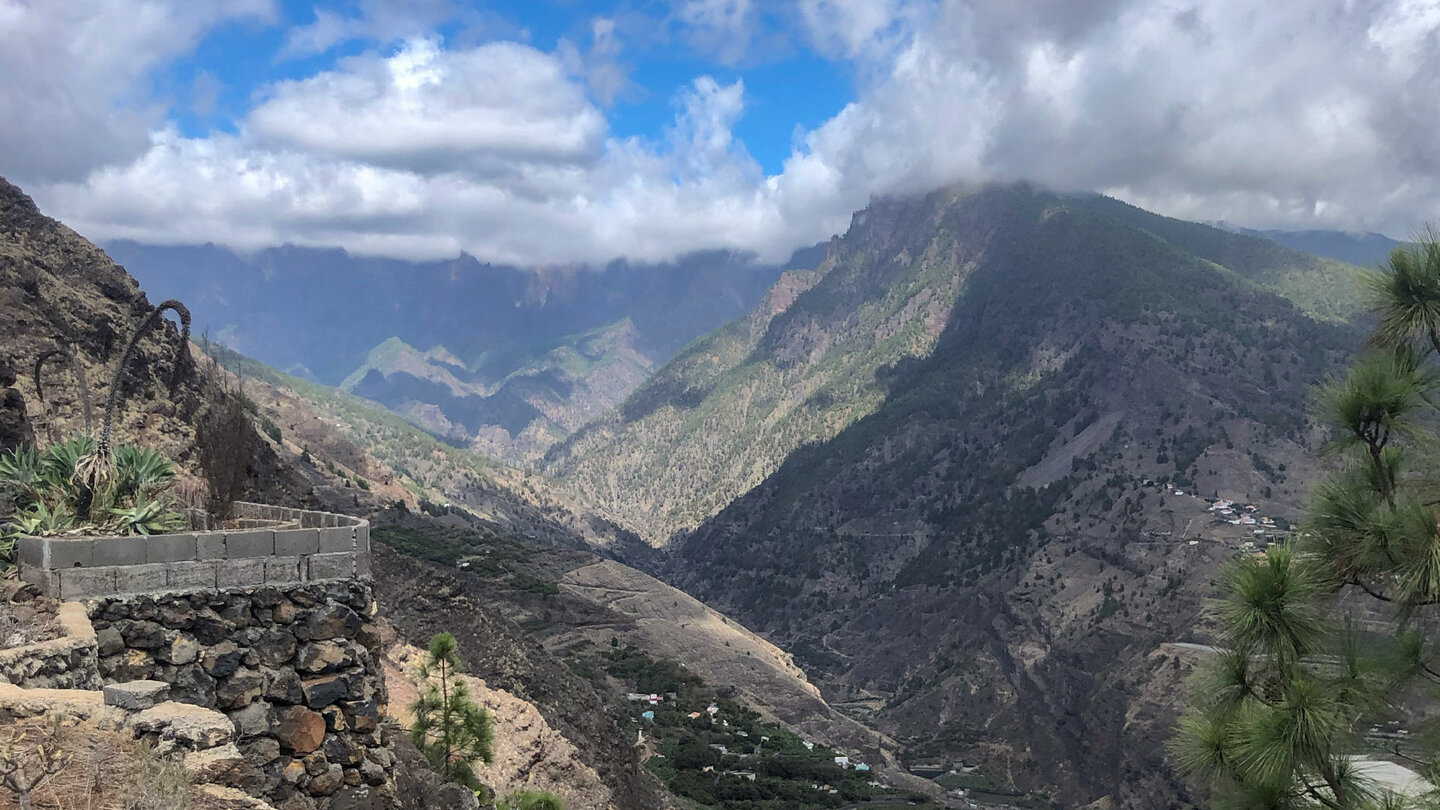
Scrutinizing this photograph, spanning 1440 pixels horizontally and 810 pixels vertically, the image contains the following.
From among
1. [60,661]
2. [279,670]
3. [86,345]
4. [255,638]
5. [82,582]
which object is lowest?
[279,670]

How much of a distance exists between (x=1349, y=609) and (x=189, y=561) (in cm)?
1278

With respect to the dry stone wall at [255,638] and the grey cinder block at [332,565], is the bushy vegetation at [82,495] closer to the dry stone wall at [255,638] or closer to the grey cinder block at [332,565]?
the dry stone wall at [255,638]

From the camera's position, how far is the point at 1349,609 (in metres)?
11.5

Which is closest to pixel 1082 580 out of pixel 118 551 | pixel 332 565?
pixel 332 565

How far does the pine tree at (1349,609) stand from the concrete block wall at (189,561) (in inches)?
392

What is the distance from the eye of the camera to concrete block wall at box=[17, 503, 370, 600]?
9.67 metres

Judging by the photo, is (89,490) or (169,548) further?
(89,490)

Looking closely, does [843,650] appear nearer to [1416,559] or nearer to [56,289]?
[56,289]

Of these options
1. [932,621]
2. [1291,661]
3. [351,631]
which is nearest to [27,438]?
[351,631]

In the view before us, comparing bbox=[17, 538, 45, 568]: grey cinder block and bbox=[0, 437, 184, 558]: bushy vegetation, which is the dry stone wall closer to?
bbox=[17, 538, 45, 568]: grey cinder block

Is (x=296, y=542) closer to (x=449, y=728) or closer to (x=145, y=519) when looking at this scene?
(x=145, y=519)

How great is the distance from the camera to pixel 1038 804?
98.2 m

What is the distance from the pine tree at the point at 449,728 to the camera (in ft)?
78.5

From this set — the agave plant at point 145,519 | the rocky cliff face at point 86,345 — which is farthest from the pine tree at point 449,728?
the agave plant at point 145,519
